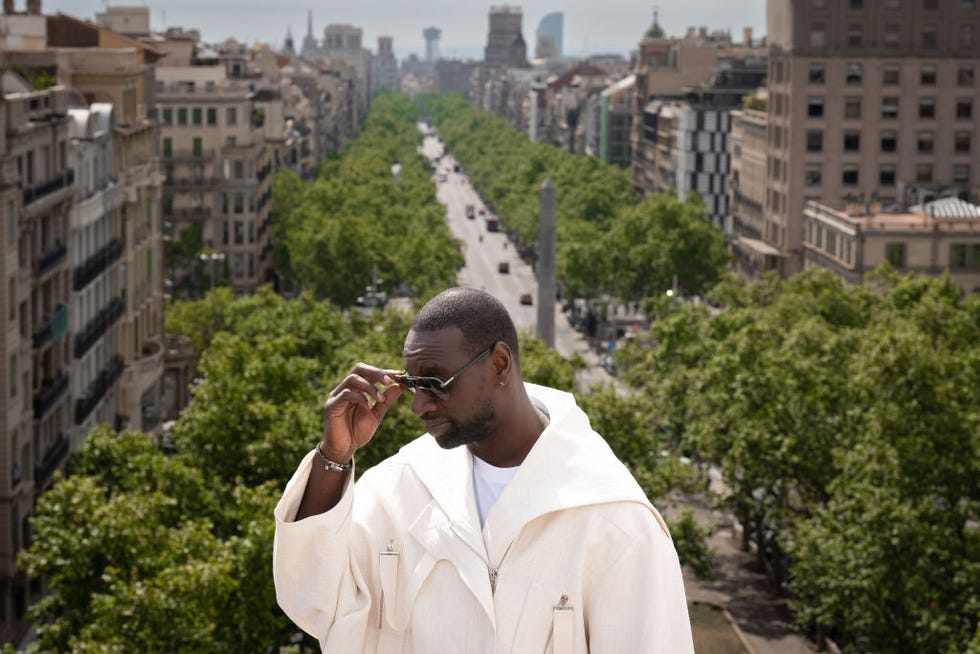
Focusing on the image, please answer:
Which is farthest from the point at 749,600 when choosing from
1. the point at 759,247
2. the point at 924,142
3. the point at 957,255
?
the point at 759,247

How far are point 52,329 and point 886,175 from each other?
7610cm

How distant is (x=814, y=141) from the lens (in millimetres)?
119438

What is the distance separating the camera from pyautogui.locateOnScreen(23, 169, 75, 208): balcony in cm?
5288

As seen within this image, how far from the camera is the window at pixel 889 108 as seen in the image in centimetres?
11875

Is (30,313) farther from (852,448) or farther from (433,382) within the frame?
(433,382)

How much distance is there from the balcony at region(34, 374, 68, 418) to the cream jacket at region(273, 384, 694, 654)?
151 feet

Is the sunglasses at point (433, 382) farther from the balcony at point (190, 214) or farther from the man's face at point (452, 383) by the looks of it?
the balcony at point (190, 214)

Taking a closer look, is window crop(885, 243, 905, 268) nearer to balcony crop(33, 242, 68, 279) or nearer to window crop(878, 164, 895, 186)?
window crop(878, 164, 895, 186)

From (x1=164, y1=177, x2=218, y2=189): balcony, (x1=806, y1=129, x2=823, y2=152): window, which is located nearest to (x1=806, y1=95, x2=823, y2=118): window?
(x1=806, y1=129, x2=823, y2=152): window

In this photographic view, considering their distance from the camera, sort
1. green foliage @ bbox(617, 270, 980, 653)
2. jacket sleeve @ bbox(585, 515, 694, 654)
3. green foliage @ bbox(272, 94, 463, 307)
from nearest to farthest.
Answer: jacket sleeve @ bbox(585, 515, 694, 654) < green foliage @ bbox(617, 270, 980, 653) < green foliage @ bbox(272, 94, 463, 307)

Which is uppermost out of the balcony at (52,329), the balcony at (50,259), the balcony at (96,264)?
the balcony at (50,259)

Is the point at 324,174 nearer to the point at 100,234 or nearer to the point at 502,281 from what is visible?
the point at 502,281

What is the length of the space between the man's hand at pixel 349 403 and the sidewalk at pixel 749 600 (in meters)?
44.3

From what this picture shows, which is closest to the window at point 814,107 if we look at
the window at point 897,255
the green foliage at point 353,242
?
the window at point 897,255
